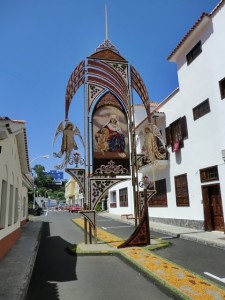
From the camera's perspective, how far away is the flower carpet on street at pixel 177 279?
492 centimetres

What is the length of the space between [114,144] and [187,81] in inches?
279

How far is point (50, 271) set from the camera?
732cm

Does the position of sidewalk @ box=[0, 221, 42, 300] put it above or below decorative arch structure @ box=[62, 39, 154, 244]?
below

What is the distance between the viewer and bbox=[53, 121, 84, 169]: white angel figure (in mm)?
10453

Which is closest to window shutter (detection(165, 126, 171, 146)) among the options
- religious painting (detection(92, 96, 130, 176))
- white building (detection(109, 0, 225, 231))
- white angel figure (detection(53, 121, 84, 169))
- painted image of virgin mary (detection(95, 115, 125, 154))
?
white building (detection(109, 0, 225, 231))

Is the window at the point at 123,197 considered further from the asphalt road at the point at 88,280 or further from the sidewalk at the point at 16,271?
the asphalt road at the point at 88,280

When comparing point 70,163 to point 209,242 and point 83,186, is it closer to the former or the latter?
point 83,186

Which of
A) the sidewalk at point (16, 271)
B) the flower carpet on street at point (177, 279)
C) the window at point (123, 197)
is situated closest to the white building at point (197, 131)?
the flower carpet on street at point (177, 279)

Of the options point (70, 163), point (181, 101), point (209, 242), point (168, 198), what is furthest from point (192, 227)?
point (70, 163)

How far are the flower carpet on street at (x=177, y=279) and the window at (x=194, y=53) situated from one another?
1084 cm

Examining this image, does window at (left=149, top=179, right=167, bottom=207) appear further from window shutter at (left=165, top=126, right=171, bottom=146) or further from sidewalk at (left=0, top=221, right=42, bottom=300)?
sidewalk at (left=0, top=221, right=42, bottom=300)

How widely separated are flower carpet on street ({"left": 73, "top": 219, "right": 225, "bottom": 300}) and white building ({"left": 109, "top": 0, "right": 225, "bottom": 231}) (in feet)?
Result: 20.2

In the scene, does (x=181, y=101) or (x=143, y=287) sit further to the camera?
(x=181, y=101)

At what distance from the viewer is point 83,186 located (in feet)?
34.3
